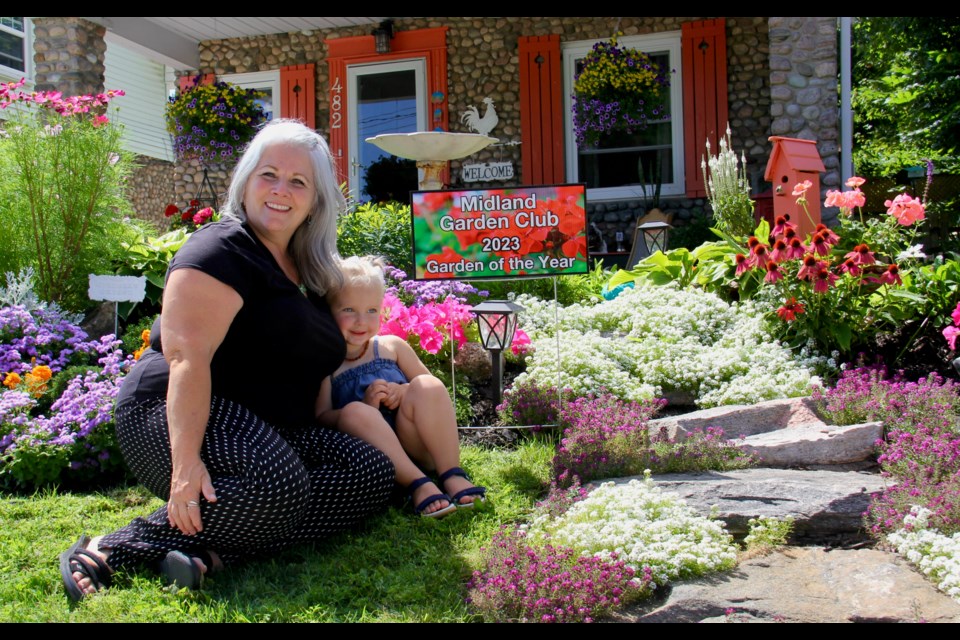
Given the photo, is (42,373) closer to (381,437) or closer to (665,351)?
(381,437)

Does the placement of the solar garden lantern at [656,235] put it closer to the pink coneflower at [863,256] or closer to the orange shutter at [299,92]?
the pink coneflower at [863,256]

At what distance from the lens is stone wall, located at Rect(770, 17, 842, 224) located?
7.06m

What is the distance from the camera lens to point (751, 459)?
3242 mm

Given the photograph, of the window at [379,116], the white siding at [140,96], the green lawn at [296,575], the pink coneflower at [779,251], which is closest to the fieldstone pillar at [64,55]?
the window at [379,116]

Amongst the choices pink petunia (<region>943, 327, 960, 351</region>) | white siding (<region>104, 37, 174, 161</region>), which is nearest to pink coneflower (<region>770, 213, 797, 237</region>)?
pink petunia (<region>943, 327, 960, 351</region>)

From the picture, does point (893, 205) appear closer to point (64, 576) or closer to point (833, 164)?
point (833, 164)

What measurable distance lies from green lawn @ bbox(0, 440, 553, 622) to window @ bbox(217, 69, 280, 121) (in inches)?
311

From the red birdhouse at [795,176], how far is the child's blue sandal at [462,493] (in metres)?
3.68

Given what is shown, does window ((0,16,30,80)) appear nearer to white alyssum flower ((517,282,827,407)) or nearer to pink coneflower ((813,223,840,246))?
white alyssum flower ((517,282,827,407))

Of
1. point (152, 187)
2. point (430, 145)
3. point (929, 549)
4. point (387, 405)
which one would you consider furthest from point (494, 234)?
point (152, 187)

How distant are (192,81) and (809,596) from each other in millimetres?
9715

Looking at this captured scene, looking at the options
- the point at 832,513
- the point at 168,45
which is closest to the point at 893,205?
the point at 832,513

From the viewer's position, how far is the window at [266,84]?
1028 cm

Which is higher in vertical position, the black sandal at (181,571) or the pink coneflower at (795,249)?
the pink coneflower at (795,249)
